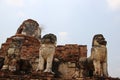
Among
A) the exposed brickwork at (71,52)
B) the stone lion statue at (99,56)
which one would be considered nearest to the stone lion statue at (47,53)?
the exposed brickwork at (71,52)

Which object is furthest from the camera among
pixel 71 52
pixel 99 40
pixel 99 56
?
pixel 71 52

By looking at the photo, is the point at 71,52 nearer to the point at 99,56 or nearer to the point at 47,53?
the point at 47,53

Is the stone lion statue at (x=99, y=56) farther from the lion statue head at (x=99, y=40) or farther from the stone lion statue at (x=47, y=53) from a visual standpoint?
the stone lion statue at (x=47, y=53)

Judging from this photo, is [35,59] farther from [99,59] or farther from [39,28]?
[39,28]

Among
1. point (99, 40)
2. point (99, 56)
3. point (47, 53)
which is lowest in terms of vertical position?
point (99, 56)

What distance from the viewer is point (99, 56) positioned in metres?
9.23

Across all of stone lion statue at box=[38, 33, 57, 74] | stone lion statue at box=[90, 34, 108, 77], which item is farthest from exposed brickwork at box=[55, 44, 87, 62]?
stone lion statue at box=[90, 34, 108, 77]

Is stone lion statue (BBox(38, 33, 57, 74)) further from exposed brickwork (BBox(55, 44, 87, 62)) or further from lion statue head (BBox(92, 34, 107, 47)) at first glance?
lion statue head (BBox(92, 34, 107, 47))

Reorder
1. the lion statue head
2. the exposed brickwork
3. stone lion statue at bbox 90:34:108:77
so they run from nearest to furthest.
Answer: stone lion statue at bbox 90:34:108:77 < the lion statue head < the exposed brickwork

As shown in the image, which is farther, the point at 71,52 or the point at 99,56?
the point at 71,52

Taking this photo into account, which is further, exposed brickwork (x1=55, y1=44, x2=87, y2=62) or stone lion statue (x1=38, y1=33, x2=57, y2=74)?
exposed brickwork (x1=55, y1=44, x2=87, y2=62)

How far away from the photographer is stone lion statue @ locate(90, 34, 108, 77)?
30.0 ft

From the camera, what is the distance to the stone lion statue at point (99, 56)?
913cm

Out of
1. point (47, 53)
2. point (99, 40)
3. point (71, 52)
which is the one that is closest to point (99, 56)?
point (99, 40)
